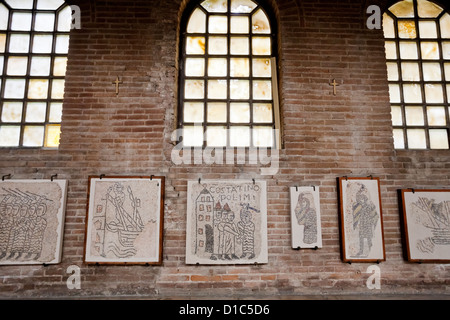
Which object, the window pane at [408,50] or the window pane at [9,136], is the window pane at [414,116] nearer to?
the window pane at [408,50]

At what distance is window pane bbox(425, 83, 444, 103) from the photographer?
13.0 ft

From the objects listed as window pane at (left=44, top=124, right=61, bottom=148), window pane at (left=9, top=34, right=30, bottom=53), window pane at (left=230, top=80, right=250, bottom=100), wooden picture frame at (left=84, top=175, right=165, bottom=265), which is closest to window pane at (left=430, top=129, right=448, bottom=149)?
window pane at (left=230, top=80, right=250, bottom=100)

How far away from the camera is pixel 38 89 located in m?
3.84

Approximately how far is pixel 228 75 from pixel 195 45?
59 cm

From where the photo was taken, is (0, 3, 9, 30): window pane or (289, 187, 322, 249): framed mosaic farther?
(0, 3, 9, 30): window pane

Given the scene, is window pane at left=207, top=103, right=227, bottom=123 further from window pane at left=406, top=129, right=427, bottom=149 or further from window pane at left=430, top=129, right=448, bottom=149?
window pane at left=430, top=129, right=448, bottom=149

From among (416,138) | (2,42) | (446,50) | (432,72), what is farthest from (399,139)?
(2,42)

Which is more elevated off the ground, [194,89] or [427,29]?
[427,29]

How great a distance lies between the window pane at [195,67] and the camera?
3967 millimetres

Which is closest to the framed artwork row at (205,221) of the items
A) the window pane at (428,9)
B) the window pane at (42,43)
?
the window pane at (42,43)

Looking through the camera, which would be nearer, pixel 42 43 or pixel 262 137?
pixel 262 137

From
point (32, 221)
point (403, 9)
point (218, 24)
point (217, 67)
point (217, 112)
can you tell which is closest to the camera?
point (32, 221)

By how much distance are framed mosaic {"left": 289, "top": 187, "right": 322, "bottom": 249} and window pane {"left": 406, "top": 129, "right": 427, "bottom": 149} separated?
139 cm

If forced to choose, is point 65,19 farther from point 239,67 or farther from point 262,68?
point 262,68
